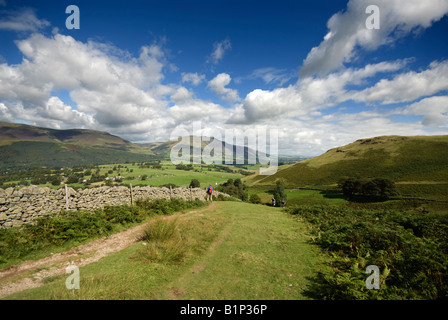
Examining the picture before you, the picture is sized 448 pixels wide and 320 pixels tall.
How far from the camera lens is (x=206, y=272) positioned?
600 centimetres

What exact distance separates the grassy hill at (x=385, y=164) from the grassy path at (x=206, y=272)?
238 feet

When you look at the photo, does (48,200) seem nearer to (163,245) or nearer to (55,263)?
(55,263)

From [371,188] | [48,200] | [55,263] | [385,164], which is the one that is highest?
[385,164]

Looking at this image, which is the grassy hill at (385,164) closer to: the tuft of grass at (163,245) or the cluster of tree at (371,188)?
the cluster of tree at (371,188)

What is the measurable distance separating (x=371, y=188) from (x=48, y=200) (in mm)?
63340

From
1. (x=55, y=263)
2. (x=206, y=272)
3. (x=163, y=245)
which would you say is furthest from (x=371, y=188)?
(x=55, y=263)

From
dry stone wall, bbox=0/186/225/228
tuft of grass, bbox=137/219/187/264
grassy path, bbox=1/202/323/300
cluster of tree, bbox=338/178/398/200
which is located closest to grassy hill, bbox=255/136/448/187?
cluster of tree, bbox=338/178/398/200

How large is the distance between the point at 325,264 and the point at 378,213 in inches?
394

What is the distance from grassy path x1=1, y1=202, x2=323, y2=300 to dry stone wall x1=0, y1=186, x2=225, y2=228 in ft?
20.8

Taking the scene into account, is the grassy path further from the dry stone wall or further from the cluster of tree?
the cluster of tree

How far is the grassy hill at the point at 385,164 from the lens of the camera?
61.3m

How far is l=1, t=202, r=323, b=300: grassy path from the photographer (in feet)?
15.3
